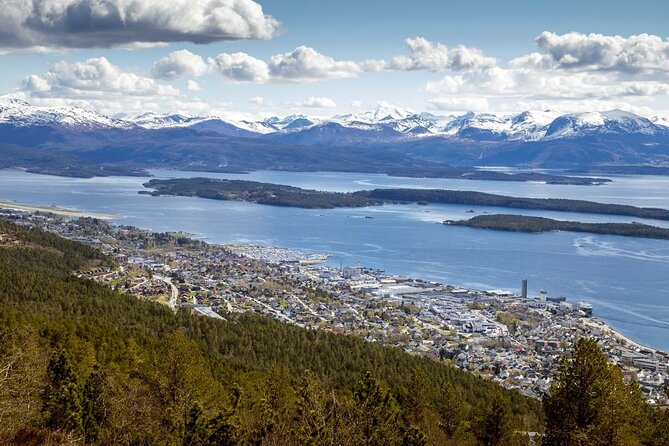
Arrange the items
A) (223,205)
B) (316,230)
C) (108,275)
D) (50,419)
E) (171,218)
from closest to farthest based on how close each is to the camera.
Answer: (50,419) → (108,275) → (316,230) → (171,218) → (223,205)

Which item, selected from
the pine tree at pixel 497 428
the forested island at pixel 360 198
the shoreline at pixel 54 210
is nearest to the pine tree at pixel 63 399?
the pine tree at pixel 497 428

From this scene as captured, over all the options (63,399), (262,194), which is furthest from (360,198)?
(63,399)

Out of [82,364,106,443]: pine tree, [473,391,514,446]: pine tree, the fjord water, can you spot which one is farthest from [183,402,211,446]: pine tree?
the fjord water

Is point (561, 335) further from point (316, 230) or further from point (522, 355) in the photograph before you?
point (316, 230)

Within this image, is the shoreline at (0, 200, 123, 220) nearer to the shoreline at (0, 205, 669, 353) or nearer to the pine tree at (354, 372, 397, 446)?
the shoreline at (0, 205, 669, 353)

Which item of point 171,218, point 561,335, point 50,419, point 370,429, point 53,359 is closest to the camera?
point 370,429

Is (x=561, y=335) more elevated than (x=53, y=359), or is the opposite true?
(x=53, y=359)

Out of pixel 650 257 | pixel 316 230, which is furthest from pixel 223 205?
pixel 650 257

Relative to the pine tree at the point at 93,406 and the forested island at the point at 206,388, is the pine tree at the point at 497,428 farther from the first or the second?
the pine tree at the point at 93,406
